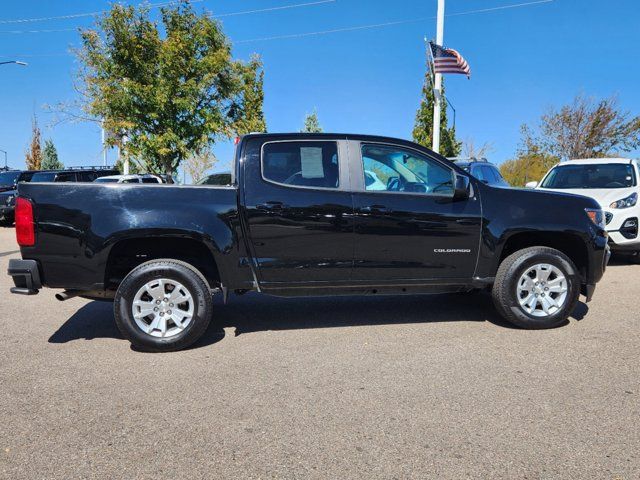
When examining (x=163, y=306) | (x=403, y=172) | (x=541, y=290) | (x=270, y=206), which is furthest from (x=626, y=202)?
(x=163, y=306)

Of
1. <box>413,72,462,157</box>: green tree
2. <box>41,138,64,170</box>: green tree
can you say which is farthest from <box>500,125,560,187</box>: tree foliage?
<box>41,138,64,170</box>: green tree

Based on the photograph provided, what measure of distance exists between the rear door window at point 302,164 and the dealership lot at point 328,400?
4.90 feet

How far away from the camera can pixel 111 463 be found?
8.64 feet

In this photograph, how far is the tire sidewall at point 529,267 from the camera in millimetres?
4863

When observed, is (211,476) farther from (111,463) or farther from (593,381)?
(593,381)

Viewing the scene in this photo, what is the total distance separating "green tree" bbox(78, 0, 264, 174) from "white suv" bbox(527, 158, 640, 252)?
476 inches

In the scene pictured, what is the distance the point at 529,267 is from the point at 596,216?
0.98 meters

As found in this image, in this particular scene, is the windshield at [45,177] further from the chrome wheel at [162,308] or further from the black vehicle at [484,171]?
the chrome wheel at [162,308]

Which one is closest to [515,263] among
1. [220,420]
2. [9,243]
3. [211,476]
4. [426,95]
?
[220,420]

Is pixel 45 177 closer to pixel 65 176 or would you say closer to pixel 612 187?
pixel 65 176

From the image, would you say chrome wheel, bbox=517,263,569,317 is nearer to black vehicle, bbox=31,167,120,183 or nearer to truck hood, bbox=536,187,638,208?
truck hood, bbox=536,187,638,208

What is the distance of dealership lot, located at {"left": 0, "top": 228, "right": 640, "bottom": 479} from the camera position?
263cm

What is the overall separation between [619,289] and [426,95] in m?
19.3

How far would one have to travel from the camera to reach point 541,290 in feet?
16.2
